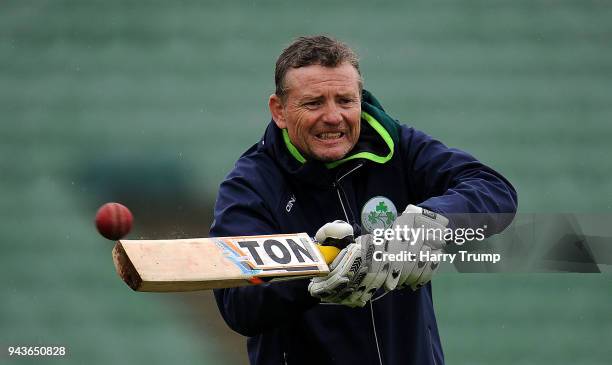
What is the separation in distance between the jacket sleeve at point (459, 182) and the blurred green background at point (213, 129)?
2.19m

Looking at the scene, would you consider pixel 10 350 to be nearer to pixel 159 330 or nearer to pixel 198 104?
pixel 159 330

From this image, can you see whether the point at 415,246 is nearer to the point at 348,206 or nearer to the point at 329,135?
the point at 348,206

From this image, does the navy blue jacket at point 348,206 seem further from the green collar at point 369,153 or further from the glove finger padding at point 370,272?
the glove finger padding at point 370,272

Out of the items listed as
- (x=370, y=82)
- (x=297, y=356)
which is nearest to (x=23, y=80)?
(x=370, y=82)

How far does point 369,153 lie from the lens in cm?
290

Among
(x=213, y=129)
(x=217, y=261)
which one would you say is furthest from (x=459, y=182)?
(x=213, y=129)

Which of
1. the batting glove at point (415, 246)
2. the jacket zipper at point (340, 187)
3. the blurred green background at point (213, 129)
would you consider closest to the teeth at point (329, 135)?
the jacket zipper at point (340, 187)

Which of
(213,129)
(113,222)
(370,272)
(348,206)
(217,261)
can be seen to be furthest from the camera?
(213,129)

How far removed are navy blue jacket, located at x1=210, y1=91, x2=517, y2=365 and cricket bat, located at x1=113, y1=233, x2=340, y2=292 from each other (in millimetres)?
136

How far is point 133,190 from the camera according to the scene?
5211 mm

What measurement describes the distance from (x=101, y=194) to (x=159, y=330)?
68 centimetres

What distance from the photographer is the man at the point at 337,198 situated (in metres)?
2.66

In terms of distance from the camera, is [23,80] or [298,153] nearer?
[298,153]

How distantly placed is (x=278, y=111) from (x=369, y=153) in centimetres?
32
